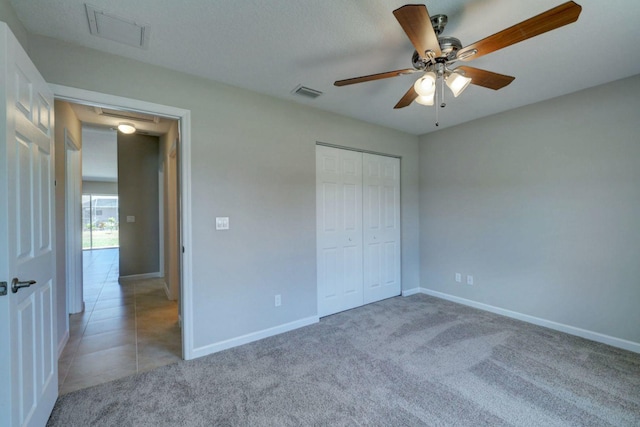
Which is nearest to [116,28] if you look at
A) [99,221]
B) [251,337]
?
[251,337]

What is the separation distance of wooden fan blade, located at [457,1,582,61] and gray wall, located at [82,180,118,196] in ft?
41.0

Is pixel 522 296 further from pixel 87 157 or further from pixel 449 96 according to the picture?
pixel 87 157

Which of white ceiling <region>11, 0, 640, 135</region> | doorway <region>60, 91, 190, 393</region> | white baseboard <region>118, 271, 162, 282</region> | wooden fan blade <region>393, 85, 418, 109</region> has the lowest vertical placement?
doorway <region>60, 91, 190, 393</region>

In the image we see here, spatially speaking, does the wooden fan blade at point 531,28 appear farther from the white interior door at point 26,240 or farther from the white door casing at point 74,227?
the white door casing at point 74,227

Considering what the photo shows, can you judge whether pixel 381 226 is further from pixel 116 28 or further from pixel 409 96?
pixel 116 28

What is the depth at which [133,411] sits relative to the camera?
178 centimetres

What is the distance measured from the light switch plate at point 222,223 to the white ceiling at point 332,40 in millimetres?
1268

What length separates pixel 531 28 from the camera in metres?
1.31

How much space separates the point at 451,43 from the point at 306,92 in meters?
1.44

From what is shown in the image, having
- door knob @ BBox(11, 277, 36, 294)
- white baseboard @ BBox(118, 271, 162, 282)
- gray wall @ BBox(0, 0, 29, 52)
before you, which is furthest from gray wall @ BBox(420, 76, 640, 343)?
white baseboard @ BBox(118, 271, 162, 282)

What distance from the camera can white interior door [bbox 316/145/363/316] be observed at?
3346mm

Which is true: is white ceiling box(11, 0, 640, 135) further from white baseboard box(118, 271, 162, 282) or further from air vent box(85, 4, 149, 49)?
white baseboard box(118, 271, 162, 282)

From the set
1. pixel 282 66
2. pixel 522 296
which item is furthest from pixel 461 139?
pixel 282 66

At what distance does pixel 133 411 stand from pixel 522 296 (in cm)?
384
